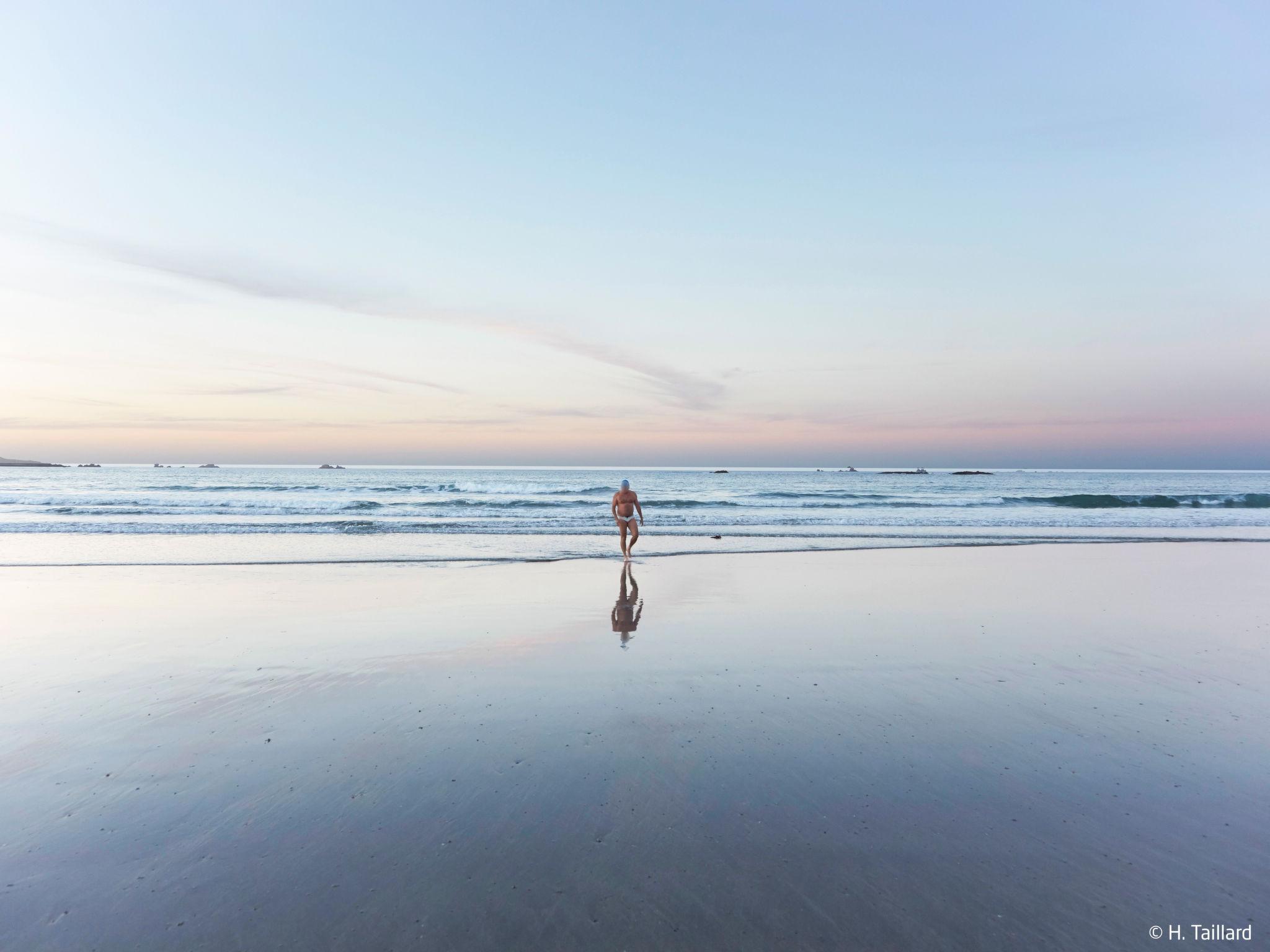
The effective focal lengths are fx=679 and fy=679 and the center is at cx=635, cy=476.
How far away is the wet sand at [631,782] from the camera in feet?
9.85

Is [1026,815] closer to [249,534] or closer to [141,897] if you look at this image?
[141,897]

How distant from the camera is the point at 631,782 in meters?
4.27

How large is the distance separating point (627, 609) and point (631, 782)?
5.63 m

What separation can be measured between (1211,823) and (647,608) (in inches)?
271

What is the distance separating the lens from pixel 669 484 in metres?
72.6

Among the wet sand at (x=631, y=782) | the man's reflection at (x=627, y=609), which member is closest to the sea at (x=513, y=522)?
the man's reflection at (x=627, y=609)

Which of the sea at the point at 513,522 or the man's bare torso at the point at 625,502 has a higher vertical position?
the man's bare torso at the point at 625,502

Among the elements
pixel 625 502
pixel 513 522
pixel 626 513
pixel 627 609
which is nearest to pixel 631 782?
pixel 627 609

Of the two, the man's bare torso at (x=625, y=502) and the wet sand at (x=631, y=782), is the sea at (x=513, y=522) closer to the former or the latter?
the man's bare torso at (x=625, y=502)

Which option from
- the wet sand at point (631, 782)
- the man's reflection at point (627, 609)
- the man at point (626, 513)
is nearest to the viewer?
the wet sand at point (631, 782)

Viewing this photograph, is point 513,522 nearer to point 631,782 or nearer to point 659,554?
point 659,554

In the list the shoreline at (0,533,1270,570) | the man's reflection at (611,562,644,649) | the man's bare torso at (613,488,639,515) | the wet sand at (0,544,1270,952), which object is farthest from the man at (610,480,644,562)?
the wet sand at (0,544,1270,952)

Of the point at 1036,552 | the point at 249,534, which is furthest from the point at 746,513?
the point at 249,534

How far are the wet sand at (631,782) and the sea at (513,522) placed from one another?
28.5ft
